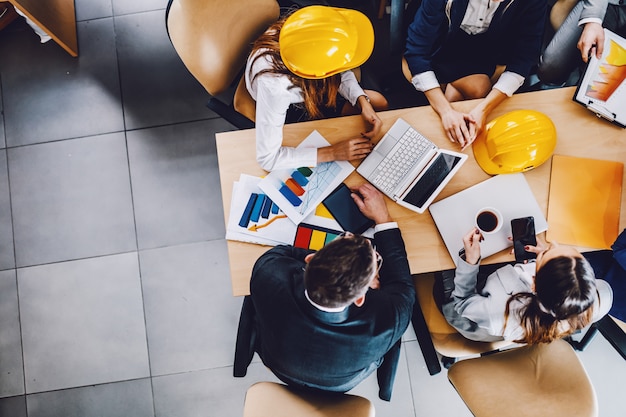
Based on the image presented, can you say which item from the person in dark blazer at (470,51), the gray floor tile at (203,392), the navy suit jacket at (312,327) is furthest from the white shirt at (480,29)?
the gray floor tile at (203,392)

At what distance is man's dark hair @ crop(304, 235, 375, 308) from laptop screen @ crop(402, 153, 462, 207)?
43 centimetres

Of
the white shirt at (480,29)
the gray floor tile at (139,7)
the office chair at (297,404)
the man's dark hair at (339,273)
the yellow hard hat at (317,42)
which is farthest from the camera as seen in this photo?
the gray floor tile at (139,7)

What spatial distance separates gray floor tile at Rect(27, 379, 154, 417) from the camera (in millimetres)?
2428

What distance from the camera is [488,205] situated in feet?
5.60

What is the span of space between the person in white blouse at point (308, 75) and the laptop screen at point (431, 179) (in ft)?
0.75

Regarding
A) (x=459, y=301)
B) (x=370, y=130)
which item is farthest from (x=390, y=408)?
(x=370, y=130)

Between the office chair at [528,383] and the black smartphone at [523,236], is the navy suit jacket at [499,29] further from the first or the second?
the office chair at [528,383]

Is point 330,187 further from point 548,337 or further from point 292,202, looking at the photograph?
point 548,337

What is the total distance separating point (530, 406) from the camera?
5.02 ft

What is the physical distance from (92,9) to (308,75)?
1.93m

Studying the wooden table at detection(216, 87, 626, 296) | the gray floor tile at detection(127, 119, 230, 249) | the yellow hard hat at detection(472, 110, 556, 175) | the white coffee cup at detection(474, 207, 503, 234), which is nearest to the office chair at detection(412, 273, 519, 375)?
the wooden table at detection(216, 87, 626, 296)

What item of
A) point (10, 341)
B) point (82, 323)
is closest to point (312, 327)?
point (82, 323)

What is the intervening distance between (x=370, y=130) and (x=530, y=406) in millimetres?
1110

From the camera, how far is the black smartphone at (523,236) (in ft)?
5.34
